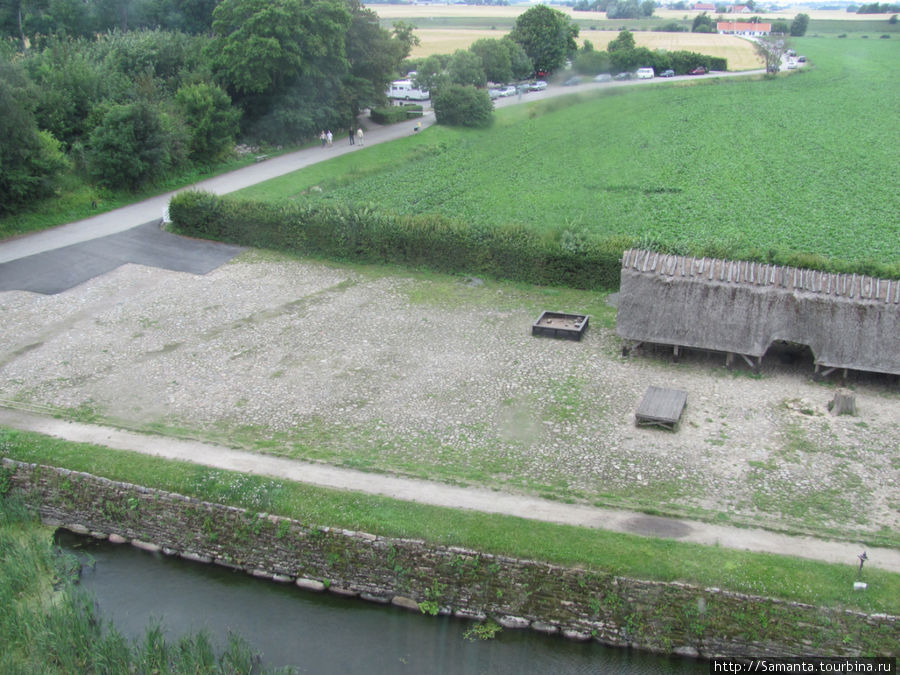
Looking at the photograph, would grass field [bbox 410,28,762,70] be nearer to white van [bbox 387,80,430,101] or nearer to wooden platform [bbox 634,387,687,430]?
white van [bbox 387,80,430,101]

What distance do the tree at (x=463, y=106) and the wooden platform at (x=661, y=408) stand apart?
33032 millimetres

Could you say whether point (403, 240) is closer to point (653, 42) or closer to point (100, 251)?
point (100, 251)

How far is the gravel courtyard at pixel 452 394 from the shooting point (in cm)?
1642

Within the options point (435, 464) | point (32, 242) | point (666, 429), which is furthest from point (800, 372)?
point (32, 242)

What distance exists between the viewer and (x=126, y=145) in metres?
33.8

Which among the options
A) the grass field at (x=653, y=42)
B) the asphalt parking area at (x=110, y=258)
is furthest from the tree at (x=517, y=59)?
the asphalt parking area at (x=110, y=258)

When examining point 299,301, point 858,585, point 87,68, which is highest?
point 87,68

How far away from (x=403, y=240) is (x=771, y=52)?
59576mm

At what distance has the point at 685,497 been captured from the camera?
52.0 feet

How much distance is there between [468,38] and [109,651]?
59.8 m

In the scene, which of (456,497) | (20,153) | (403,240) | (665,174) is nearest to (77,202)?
(20,153)

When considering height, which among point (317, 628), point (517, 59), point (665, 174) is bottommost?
point (317, 628)

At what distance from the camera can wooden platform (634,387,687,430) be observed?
1813cm

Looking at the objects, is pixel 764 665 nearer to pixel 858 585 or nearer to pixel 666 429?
pixel 858 585
